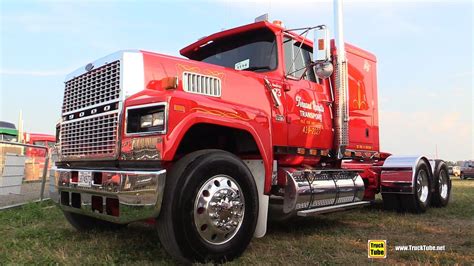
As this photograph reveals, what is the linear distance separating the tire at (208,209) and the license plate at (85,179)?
2.74ft

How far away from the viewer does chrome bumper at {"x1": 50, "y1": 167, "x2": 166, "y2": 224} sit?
3408 mm

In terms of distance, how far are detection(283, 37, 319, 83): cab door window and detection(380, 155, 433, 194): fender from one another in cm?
264

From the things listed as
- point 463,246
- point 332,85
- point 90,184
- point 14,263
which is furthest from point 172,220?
point 332,85

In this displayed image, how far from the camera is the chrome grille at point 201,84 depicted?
4.40m

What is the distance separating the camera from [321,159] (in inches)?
240

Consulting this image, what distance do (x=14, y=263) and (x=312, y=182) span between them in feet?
10.7

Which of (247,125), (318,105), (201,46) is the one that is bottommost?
(247,125)

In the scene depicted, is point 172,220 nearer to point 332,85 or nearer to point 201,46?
point 201,46

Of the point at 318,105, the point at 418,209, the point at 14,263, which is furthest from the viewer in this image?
the point at 418,209

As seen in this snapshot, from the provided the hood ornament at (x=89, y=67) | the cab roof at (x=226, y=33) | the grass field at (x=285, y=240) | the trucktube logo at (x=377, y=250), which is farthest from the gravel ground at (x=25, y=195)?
the trucktube logo at (x=377, y=250)

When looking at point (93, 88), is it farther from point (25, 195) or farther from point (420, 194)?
point (420, 194)

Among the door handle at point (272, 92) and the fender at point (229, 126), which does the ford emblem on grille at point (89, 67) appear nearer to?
the fender at point (229, 126)

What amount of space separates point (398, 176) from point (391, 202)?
0.50 m

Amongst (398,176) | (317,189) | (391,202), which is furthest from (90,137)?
(391,202)
